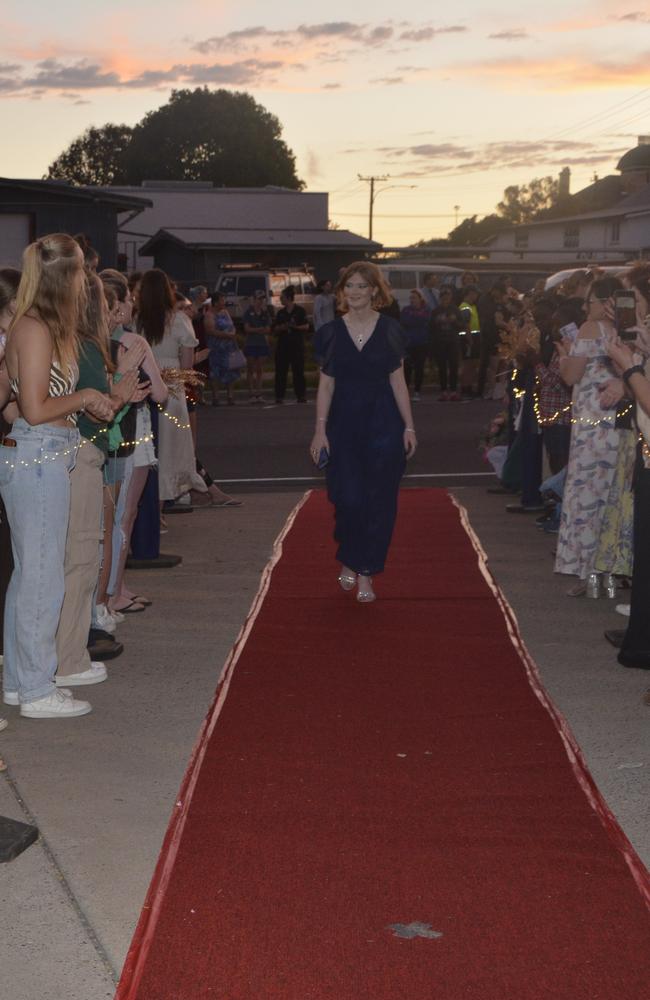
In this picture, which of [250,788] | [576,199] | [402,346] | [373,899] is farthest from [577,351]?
[576,199]

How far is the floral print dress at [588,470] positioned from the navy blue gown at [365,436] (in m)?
1.14

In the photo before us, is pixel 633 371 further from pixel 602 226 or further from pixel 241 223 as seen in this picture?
pixel 602 226

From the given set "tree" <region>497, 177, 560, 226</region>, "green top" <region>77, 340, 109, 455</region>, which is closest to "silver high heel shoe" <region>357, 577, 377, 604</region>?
"green top" <region>77, 340, 109, 455</region>

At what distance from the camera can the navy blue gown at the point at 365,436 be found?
916cm

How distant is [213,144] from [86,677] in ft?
397

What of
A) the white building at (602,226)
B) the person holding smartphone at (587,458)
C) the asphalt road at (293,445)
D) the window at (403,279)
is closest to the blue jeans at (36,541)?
the person holding smartphone at (587,458)

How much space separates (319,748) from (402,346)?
3713 mm

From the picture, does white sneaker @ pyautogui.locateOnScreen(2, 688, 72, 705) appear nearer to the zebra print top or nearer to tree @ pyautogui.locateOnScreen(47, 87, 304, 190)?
the zebra print top

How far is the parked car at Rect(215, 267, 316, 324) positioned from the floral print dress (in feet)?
113

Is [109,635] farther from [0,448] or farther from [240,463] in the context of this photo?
[240,463]

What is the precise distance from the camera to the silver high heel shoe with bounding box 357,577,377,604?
357 inches

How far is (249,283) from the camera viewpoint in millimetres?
45156

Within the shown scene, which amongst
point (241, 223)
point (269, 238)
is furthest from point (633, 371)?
point (241, 223)

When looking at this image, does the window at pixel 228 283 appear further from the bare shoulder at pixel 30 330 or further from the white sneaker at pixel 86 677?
the bare shoulder at pixel 30 330
